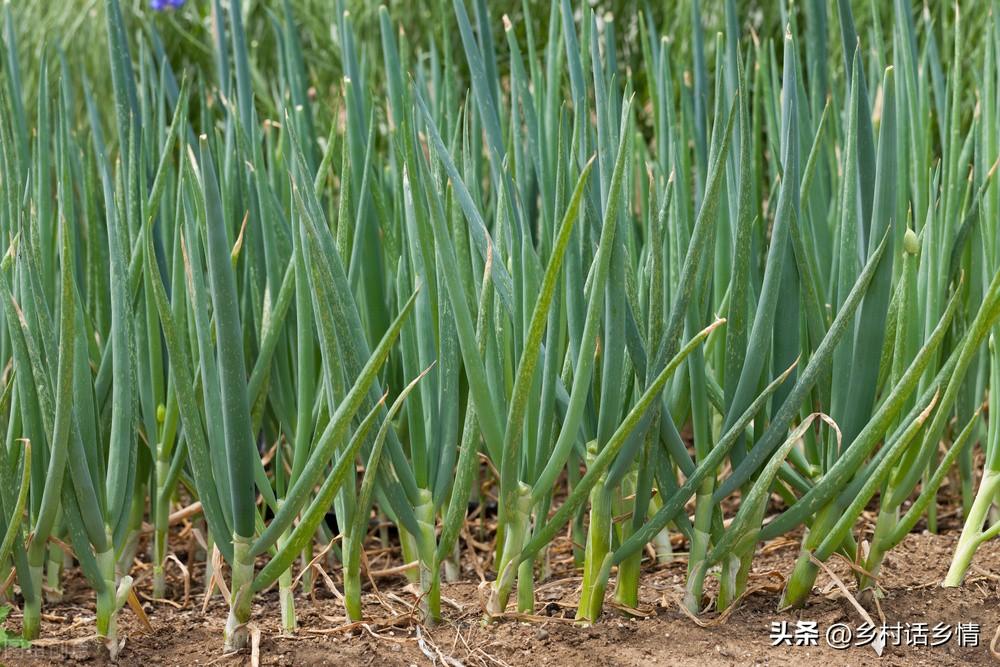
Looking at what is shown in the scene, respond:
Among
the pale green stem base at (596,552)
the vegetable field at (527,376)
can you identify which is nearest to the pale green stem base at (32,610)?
the vegetable field at (527,376)

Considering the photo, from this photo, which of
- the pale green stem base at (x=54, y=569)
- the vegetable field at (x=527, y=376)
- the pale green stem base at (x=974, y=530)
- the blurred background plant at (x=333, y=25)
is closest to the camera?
the vegetable field at (x=527, y=376)

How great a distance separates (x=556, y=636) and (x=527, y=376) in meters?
0.22

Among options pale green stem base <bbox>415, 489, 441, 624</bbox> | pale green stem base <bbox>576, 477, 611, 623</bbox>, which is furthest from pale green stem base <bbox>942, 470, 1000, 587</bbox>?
pale green stem base <bbox>415, 489, 441, 624</bbox>

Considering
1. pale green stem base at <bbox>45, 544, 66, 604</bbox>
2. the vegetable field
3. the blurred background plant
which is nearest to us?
the vegetable field

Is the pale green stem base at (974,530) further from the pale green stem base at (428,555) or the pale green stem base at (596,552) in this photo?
the pale green stem base at (428,555)

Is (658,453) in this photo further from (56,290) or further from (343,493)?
(56,290)

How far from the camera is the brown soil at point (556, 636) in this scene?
759 mm

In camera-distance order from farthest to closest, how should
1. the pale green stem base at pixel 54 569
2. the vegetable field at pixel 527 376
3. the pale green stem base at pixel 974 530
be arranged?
1. the pale green stem base at pixel 54 569
2. the pale green stem base at pixel 974 530
3. the vegetable field at pixel 527 376

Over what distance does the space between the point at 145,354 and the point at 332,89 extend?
4.89ft

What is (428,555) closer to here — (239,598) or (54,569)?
(239,598)

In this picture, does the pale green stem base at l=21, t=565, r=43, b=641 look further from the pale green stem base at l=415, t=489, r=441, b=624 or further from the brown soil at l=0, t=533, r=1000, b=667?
the pale green stem base at l=415, t=489, r=441, b=624

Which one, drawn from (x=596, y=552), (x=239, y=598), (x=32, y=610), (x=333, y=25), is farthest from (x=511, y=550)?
(x=333, y=25)

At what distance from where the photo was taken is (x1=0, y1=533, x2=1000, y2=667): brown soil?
0.76 metres

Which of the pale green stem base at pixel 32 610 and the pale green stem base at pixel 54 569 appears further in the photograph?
the pale green stem base at pixel 54 569
